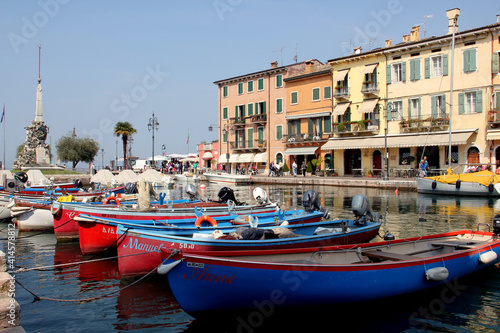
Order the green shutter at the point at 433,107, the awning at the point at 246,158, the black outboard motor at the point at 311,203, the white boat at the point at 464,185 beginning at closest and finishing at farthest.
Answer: the black outboard motor at the point at 311,203 < the white boat at the point at 464,185 < the green shutter at the point at 433,107 < the awning at the point at 246,158

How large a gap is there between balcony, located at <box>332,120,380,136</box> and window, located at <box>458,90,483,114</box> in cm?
769

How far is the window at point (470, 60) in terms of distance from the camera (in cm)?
3300

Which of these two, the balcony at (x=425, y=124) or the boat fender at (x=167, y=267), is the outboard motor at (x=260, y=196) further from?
the balcony at (x=425, y=124)

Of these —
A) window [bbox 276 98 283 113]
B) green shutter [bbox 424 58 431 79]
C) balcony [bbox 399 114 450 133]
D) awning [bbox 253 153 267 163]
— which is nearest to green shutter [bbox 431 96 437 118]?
balcony [bbox 399 114 450 133]

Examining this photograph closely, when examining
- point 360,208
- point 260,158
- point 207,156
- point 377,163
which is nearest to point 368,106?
point 377,163

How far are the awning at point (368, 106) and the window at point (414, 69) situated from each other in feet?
13.1

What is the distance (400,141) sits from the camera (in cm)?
3662

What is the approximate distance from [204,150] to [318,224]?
50594mm

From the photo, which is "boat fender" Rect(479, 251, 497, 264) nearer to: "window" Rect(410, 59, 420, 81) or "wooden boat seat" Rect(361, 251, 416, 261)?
"wooden boat seat" Rect(361, 251, 416, 261)

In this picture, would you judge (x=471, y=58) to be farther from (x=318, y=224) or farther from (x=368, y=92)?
(x=318, y=224)

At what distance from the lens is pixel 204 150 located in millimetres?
61188

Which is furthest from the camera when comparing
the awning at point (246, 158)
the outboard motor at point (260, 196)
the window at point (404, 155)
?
the awning at point (246, 158)

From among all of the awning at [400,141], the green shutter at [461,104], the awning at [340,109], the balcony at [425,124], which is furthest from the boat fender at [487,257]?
the awning at [340,109]

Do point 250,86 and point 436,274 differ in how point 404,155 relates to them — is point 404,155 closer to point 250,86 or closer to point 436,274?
point 250,86
